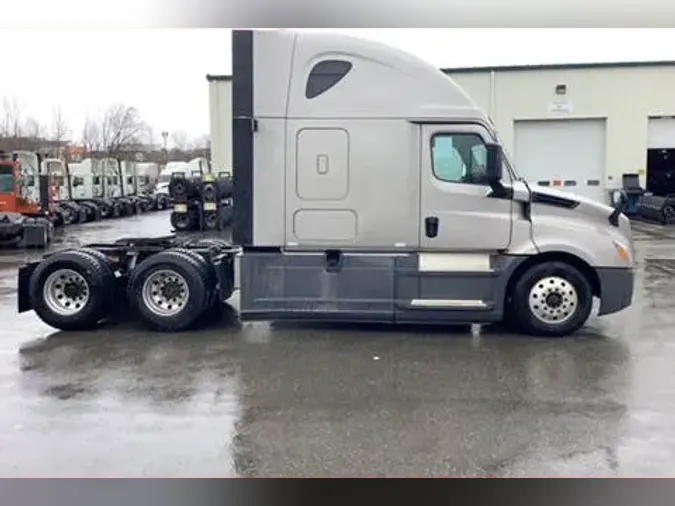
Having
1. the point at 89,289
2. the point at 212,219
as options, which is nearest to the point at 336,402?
the point at 89,289

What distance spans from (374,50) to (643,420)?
478cm

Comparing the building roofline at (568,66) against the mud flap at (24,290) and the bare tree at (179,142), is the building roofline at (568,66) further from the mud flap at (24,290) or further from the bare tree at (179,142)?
the bare tree at (179,142)

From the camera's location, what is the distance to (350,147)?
8039 millimetres

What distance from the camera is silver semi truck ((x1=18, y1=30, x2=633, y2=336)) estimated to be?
7.98 meters

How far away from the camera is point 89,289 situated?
854 cm

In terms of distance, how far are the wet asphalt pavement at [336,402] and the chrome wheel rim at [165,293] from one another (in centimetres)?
34

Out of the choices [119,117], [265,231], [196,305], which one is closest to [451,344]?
[265,231]

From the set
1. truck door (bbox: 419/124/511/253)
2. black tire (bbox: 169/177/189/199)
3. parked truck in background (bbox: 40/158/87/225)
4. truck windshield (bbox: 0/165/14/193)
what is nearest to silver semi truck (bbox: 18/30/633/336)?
truck door (bbox: 419/124/511/253)

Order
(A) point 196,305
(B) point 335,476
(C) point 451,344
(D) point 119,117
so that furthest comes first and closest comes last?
(D) point 119,117, (A) point 196,305, (C) point 451,344, (B) point 335,476

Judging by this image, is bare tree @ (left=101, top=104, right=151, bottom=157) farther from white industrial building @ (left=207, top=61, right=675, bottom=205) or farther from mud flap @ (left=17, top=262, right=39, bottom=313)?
mud flap @ (left=17, top=262, right=39, bottom=313)

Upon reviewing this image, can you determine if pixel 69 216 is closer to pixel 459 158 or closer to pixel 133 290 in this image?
pixel 133 290

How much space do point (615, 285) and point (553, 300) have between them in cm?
71
